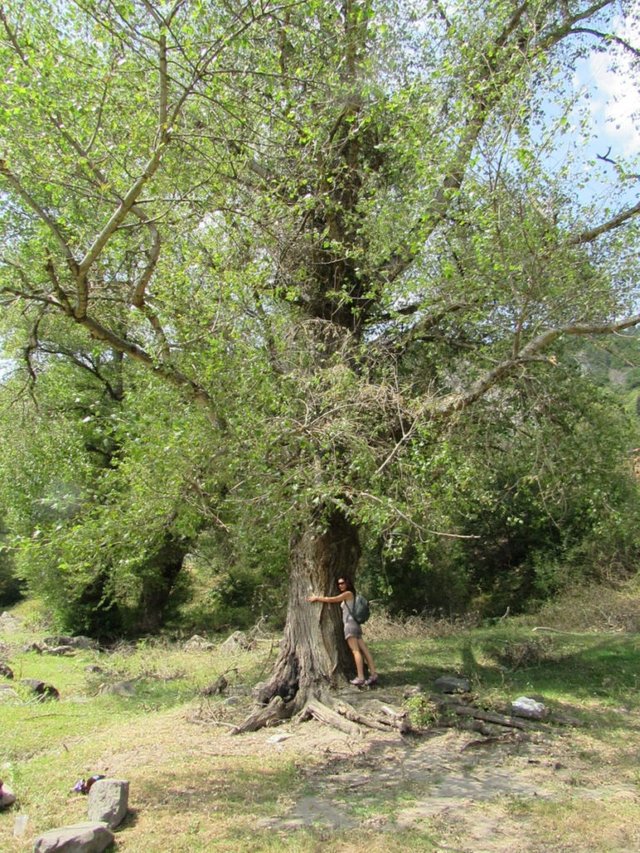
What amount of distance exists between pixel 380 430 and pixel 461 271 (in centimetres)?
235

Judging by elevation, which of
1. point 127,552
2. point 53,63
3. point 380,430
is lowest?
point 127,552

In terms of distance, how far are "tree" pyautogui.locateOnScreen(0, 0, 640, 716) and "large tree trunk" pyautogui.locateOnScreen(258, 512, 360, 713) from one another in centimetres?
3

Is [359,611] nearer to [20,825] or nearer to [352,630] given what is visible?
[352,630]

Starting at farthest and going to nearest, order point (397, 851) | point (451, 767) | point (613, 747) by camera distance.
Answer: point (613, 747) < point (451, 767) < point (397, 851)

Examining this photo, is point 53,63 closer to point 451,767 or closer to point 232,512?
point 232,512

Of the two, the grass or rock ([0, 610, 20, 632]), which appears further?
rock ([0, 610, 20, 632])

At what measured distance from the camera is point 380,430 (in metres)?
7.90

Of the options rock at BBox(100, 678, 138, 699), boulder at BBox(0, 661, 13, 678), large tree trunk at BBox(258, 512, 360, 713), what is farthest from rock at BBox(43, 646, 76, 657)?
large tree trunk at BBox(258, 512, 360, 713)

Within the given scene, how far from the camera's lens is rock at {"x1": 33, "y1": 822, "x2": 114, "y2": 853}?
395cm

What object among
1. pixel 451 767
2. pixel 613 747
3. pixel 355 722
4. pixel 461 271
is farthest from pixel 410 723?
pixel 461 271

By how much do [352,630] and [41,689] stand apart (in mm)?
5034

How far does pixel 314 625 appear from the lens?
865 centimetres

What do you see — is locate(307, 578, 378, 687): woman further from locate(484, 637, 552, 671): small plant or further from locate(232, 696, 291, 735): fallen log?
locate(484, 637, 552, 671): small plant

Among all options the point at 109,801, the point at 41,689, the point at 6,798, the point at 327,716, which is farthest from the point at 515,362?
the point at 41,689
